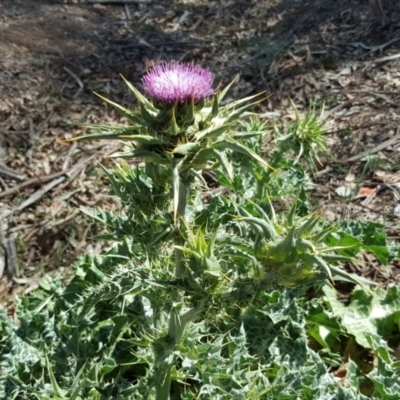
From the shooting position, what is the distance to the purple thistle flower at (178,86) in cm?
240

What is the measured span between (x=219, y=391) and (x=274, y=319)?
1.88 feet

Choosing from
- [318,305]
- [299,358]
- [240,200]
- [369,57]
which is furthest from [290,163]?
[369,57]

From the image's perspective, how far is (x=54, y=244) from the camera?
4355mm

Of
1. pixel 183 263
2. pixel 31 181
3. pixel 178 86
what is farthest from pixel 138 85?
pixel 183 263

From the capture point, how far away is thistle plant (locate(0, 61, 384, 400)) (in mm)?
2232

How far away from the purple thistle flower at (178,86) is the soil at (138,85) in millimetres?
1237

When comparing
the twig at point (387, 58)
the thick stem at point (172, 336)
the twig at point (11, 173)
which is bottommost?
the twig at point (11, 173)

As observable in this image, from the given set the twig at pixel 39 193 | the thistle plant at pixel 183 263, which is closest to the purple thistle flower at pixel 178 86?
the thistle plant at pixel 183 263

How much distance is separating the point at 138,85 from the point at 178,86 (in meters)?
3.43

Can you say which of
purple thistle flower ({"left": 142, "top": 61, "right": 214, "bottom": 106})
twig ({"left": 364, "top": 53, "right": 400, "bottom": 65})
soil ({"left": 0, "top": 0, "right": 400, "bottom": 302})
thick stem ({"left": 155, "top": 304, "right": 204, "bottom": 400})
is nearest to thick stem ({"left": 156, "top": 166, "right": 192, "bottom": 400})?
thick stem ({"left": 155, "top": 304, "right": 204, "bottom": 400})

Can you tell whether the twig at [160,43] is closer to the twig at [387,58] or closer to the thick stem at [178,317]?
the twig at [387,58]

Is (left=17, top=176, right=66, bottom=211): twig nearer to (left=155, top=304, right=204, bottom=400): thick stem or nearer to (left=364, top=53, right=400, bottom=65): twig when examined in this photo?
(left=155, top=304, right=204, bottom=400): thick stem

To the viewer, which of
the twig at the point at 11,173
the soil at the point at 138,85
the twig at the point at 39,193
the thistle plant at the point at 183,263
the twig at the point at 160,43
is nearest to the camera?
the thistle plant at the point at 183,263

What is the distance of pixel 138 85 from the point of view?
5.77 meters
